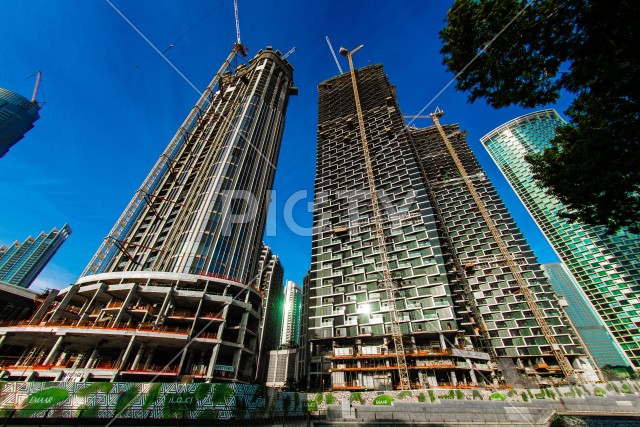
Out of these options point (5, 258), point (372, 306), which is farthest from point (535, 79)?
point (5, 258)

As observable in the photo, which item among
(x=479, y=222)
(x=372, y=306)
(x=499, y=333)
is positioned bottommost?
(x=499, y=333)

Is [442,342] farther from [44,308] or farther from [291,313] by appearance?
[291,313]

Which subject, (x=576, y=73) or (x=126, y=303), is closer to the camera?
(x=576, y=73)

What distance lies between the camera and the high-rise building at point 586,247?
7994 cm

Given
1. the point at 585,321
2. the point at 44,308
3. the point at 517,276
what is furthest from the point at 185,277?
the point at 585,321

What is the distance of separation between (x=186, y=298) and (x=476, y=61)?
44.1 metres

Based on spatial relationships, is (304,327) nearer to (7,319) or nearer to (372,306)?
(372,306)

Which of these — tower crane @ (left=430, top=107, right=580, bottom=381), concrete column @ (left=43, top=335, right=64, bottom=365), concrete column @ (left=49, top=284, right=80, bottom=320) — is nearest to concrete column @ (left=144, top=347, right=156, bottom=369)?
concrete column @ (left=43, top=335, right=64, bottom=365)

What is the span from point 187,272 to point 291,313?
363 ft

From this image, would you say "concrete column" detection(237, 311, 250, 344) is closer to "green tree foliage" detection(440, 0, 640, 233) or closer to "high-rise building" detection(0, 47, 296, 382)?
"high-rise building" detection(0, 47, 296, 382)

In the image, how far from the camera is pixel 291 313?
145 meters

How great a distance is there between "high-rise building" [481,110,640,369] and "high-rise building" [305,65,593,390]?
2880 centimetres

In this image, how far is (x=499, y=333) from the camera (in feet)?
175

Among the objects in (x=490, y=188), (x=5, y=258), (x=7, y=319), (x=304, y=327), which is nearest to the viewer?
(x=7, y=319)
